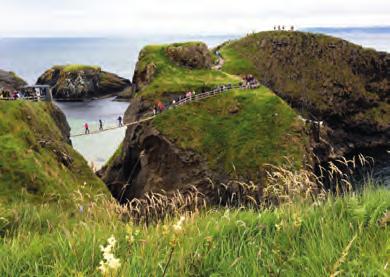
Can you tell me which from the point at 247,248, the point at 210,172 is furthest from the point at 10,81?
the point at 247,248

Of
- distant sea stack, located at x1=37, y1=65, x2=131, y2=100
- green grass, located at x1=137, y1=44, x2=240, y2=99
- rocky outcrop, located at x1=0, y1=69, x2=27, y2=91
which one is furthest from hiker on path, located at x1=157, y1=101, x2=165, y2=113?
distant sea stack, located at x1=37, y1=65, x2=131, y2=100

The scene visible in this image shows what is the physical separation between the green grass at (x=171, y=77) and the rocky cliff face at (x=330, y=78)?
29.2m

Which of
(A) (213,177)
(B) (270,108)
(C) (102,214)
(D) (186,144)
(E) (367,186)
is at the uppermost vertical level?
(E) (367,186)

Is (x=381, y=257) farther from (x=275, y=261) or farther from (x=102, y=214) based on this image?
(x=102, y=214)

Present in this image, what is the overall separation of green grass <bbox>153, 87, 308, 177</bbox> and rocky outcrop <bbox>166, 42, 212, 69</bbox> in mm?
15727

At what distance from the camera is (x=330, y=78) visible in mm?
109188

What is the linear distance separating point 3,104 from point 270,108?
3854 cm

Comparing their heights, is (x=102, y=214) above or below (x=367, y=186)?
below

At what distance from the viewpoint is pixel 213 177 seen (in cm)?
5578

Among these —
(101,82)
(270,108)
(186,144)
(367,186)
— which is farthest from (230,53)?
(367,186)

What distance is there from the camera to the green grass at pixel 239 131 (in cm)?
5669

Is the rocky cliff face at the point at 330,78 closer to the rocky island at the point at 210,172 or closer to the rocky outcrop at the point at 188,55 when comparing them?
the rocky island at the point at 210,172

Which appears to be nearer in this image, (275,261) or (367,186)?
(275,261)

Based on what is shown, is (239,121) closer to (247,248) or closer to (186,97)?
(186,97)
